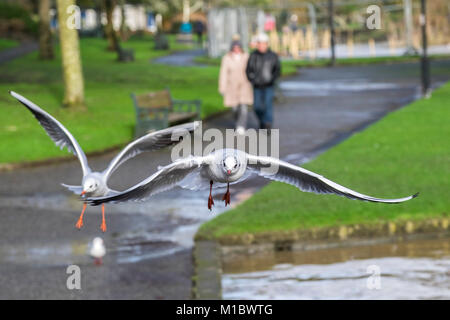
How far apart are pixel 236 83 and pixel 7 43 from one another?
165ft

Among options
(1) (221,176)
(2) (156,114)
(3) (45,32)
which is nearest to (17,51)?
(3) (45,32)

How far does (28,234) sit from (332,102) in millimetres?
20405

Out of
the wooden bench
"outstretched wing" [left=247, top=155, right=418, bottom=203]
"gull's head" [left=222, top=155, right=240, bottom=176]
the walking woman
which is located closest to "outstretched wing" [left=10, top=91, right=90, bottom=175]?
Result: "gull's head" [left=222, top=155, right=240, bottom=176]

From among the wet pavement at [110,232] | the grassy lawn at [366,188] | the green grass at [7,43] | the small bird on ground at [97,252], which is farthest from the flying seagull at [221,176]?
the green grass at [7,43]

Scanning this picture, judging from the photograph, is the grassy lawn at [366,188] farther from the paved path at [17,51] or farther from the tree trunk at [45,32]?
the paved path at [17,51]

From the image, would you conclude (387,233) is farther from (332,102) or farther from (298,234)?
(332,102)

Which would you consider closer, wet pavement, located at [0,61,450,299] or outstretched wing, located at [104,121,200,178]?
outstretched wing, located at [104,121,200,178]

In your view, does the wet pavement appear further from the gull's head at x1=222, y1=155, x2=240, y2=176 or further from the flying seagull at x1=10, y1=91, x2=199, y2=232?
the gull's head at x1=222, y1=155, x2=240, y2=176

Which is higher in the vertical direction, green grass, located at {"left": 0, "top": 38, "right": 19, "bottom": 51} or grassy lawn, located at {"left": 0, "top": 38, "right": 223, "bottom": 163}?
green grass, located at {"left": 0, "top": 38, "right": 19, "bottom": 51}

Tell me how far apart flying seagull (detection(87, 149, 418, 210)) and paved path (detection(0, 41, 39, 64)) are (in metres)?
52.3

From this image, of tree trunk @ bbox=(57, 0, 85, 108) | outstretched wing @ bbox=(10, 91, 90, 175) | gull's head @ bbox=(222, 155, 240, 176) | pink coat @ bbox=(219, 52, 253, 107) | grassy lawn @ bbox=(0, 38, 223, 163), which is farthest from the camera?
tree trunk @ bbox=(57, 0, 85, 108)

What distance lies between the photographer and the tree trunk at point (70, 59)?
2361 centimetres

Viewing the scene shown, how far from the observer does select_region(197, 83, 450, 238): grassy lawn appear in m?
14.3
